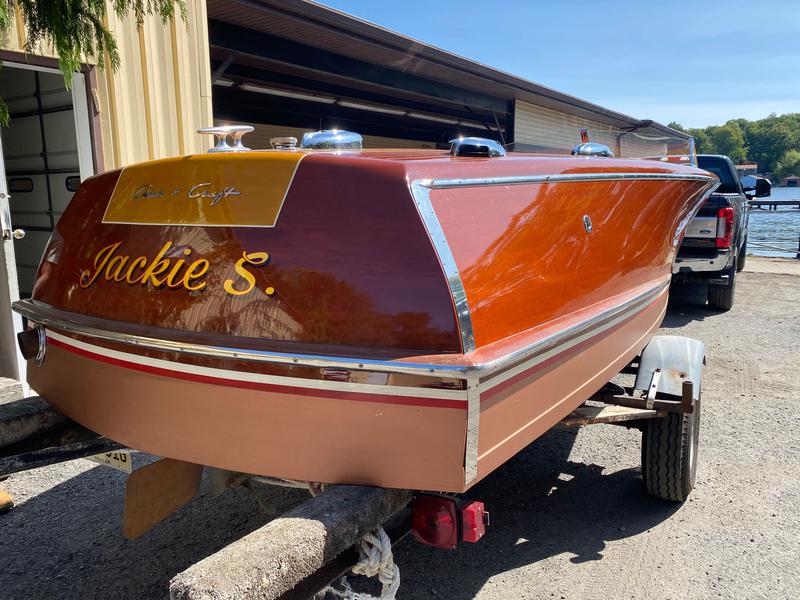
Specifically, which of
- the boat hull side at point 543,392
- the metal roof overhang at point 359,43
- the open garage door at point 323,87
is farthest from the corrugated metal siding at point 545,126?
the boat hull side at point 543,392

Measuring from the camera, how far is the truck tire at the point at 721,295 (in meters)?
8.57

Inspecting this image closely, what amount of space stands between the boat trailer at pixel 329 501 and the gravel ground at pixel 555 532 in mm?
338

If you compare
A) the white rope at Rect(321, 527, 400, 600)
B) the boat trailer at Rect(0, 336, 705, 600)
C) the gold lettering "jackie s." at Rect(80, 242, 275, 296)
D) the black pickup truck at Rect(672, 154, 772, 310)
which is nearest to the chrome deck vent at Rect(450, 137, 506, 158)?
the gold lettering "jackie s." at Rect(80, 242, 275, 296)

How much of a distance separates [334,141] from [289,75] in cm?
752

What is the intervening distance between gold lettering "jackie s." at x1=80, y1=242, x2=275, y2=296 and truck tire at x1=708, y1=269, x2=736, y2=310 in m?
8.04

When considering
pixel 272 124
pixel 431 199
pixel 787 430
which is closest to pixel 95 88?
pixel 431 199

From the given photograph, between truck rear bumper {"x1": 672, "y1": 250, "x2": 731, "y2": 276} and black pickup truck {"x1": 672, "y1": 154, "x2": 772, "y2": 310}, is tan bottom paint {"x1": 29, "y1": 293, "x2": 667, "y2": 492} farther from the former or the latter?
truck rear bumper {"x1": 672, "y1": 250, "x2": 731, "y2": 276}

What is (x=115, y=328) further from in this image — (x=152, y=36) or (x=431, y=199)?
(x=152, y=36)

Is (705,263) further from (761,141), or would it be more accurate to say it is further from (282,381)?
(761,141)

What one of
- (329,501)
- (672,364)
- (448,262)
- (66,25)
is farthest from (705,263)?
(329,501)

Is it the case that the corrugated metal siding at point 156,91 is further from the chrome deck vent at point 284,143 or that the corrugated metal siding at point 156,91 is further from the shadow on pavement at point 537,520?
the shadow on pavement at point 537,520

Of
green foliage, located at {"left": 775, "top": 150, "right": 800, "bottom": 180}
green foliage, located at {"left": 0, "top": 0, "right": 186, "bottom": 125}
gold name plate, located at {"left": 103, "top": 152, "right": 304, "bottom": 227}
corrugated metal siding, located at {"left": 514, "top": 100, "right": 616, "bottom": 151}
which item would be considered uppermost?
green foliage, located at {"left": 775, "top": 150, "right": 800, "bottom": 180}

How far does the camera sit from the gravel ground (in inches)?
105

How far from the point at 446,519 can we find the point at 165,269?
116 cm
